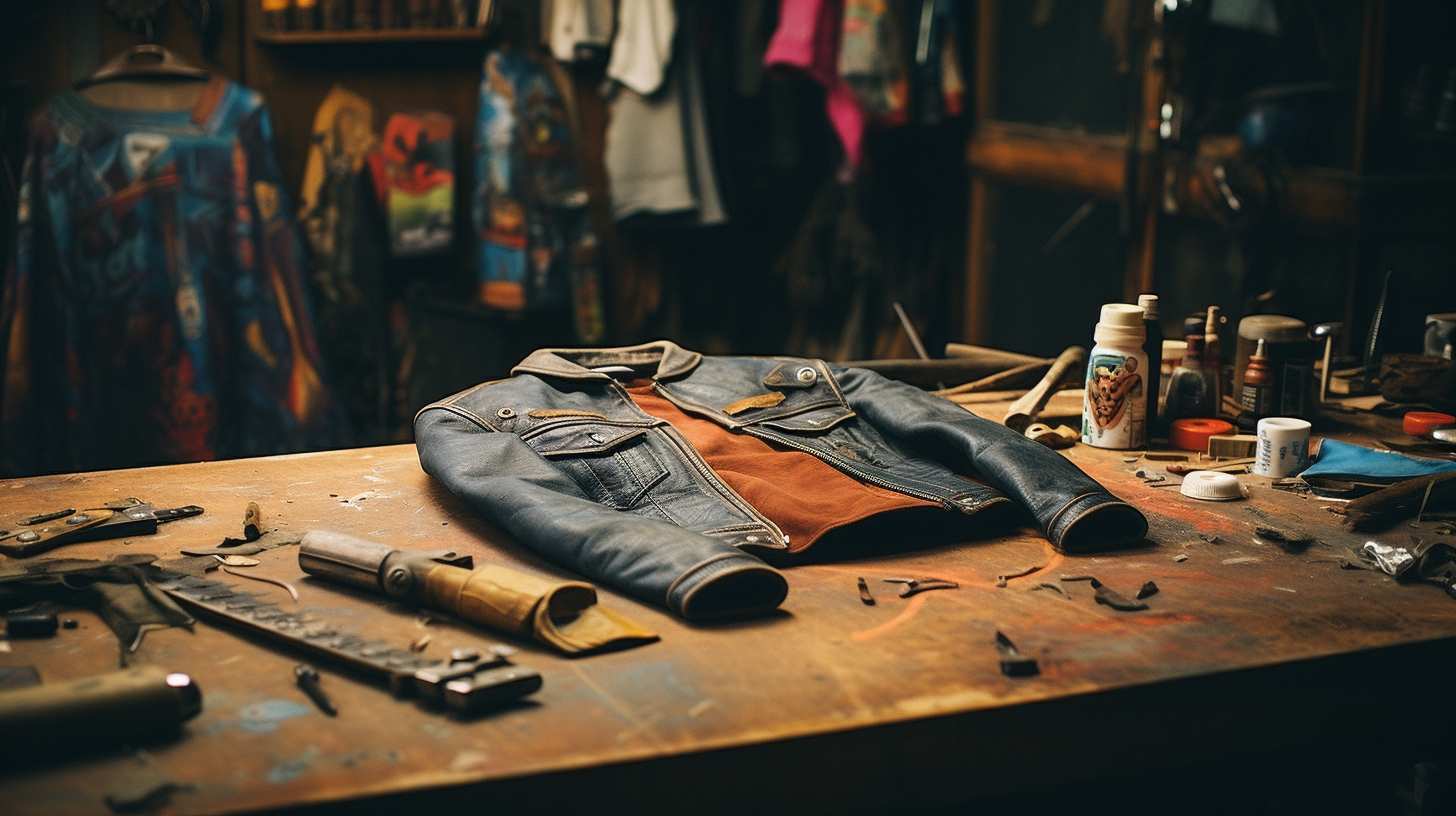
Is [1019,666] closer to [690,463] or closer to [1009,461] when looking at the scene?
[1009,461]

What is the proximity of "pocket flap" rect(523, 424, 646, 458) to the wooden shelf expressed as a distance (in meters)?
3.03

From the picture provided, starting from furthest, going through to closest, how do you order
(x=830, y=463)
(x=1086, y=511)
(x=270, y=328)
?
(x=270, y=328), (x=830, y=463), (x=1086, y=511)

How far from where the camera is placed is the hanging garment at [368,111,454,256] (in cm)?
509

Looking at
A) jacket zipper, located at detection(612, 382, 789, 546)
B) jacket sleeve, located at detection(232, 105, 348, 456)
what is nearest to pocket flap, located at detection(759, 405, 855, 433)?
jacket zipper, located at detection(612, 382, 789, 546)

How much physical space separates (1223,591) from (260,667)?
1.22 meters

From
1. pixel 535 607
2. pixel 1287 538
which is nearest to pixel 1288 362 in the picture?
pixel 1287 538

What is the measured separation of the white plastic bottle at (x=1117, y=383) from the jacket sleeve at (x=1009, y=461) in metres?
0.30

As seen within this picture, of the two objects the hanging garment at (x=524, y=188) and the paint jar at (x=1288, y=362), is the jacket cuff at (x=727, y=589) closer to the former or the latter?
the paint jar at (x=1288, y=362)

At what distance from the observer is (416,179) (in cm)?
512

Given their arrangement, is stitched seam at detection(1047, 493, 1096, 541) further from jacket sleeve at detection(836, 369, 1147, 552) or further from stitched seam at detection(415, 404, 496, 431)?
stitched seam at detection(415, 404, 496, 431)

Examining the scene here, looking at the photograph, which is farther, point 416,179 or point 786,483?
point 416,179

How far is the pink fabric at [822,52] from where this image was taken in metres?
5.04

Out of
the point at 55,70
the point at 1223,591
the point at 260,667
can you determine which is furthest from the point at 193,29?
the point at 1223,591

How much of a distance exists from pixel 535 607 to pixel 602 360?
1138 mm
